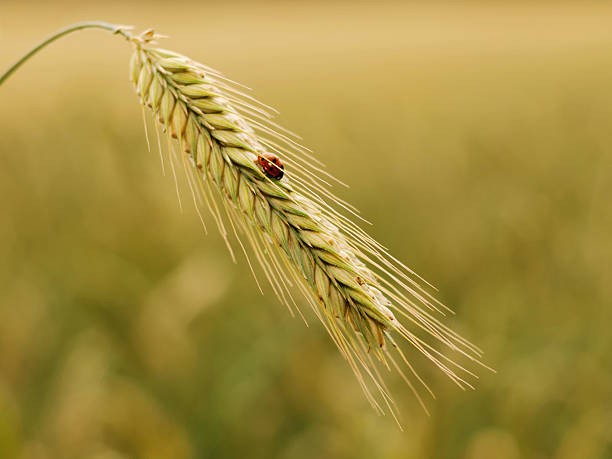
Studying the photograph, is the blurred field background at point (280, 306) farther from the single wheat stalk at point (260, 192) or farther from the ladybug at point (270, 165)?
the ladybug at point (270, 165)

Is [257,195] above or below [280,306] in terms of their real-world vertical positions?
above

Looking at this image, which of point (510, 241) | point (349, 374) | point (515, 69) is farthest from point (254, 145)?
point (515, 69)

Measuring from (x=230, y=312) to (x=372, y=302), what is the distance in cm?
189

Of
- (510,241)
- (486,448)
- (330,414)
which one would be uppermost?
(510,241)

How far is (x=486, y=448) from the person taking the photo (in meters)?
1.77

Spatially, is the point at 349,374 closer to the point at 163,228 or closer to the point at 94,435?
the point at 94,435

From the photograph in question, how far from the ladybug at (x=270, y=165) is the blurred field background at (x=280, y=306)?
109 centimetres

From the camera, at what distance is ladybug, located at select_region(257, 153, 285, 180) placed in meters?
1.10

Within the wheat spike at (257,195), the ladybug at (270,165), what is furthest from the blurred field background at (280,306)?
the ladybug at (270,165)

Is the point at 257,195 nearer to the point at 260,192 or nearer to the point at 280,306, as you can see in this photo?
the point at 260,192

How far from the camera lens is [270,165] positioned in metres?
1.10

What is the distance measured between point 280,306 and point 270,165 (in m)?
1.91

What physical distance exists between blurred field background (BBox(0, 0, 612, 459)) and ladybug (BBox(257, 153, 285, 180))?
1085 millimetres

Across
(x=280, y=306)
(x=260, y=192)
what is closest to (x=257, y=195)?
(x=260, y=192)
